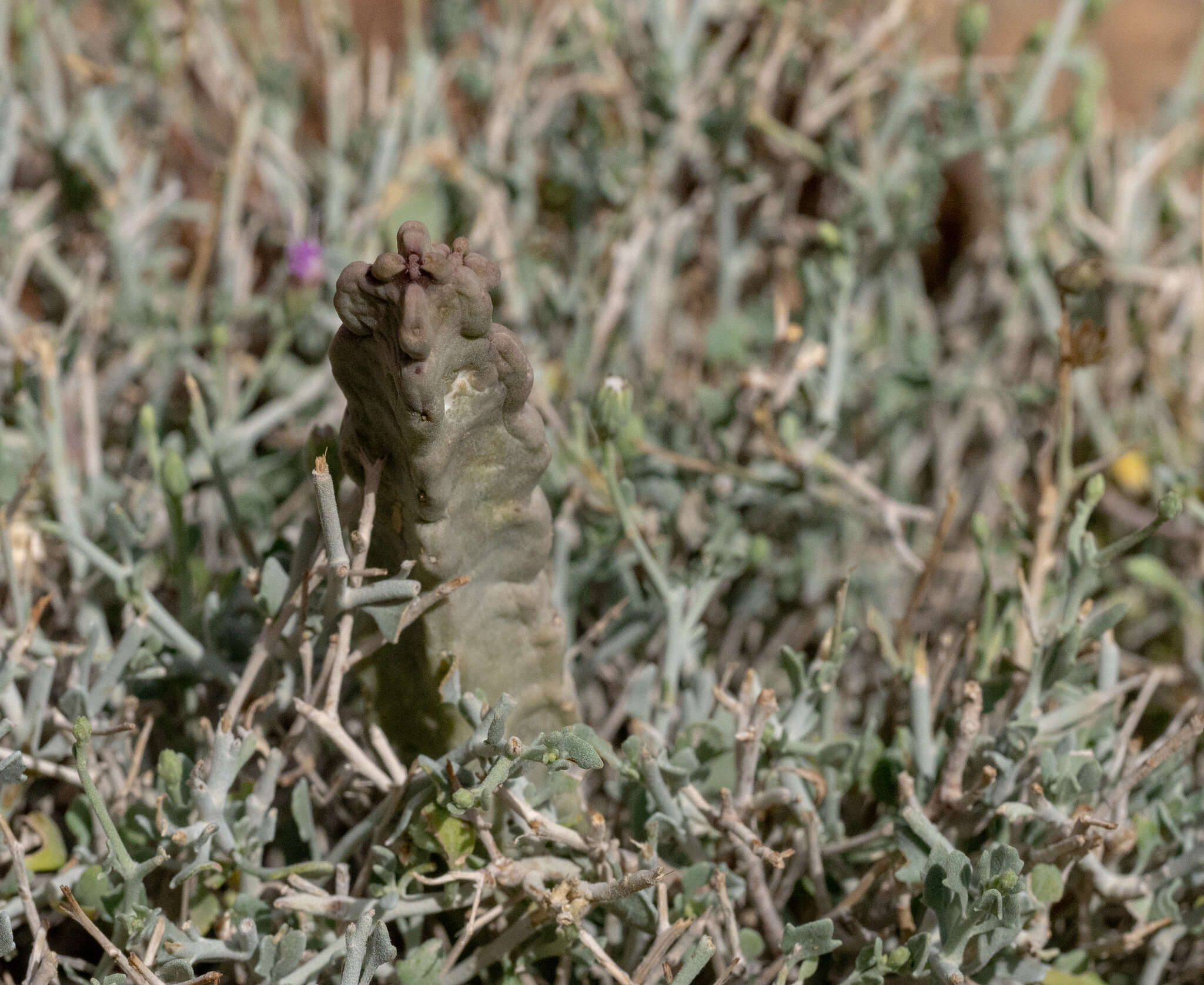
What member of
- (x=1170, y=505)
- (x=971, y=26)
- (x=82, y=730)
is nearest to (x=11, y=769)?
(x=82, y=730)

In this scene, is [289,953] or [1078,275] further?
[1078,275]

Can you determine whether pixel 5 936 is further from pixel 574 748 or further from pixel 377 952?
pixel 574 748

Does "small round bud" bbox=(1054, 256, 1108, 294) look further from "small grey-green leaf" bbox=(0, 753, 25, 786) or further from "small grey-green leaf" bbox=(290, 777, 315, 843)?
"small grey-green leaf" bbox=(0, 753, 25, 786)

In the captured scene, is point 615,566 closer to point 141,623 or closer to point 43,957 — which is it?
point 141,623

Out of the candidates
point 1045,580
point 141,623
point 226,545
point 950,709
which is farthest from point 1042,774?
point 226,545

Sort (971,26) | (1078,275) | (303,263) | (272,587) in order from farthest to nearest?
(971,26), (303,263), (1078,275), (272,587)

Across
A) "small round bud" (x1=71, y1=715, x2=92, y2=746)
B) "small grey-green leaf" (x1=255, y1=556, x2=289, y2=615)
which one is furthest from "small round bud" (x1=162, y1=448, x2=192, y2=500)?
"small round bud" (x1=71, y1=715, x2=92, y2=746)

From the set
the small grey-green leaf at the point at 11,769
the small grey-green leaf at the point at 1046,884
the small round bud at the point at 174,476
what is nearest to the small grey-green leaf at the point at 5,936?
the small grey-green leaf at the point at 11,769
